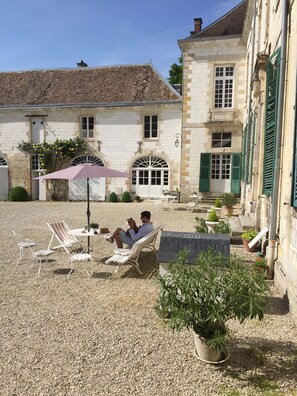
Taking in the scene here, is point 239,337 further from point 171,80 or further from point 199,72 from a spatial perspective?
point 171,80

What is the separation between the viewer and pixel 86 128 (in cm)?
1891

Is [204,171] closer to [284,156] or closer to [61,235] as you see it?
[61,235]

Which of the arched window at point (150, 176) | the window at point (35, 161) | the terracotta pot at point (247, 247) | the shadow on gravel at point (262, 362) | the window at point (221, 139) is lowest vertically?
the shadow on gravel at point (262, 362)

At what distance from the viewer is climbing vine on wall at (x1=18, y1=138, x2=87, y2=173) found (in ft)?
61.0

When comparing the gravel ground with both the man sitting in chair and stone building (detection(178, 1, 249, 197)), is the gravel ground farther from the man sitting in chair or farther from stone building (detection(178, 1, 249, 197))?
stone building (detection(178, 1, 249, 197))

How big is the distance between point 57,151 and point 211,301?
17.3m

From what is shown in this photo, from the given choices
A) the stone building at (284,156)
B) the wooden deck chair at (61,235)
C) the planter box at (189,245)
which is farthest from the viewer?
the wooden deck chair at (61,235)

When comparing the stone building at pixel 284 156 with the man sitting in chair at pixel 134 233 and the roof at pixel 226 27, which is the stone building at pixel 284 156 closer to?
the man sitting in chair at pixel 134 233

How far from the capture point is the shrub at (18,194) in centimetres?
1886

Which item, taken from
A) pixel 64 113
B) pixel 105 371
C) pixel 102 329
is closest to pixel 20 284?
pixel 102 329

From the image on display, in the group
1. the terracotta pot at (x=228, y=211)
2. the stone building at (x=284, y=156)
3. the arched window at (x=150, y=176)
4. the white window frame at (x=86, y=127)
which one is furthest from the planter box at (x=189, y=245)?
the white window frame at (x=86, y=127)

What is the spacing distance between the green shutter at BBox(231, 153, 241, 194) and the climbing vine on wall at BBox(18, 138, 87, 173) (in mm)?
8400

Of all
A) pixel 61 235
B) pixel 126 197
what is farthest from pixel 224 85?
pixel 61 235

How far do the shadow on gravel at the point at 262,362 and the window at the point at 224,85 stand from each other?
568 inches
